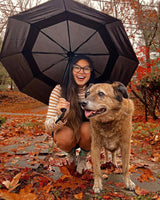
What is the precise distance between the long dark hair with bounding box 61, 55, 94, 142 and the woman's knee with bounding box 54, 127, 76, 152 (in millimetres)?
76

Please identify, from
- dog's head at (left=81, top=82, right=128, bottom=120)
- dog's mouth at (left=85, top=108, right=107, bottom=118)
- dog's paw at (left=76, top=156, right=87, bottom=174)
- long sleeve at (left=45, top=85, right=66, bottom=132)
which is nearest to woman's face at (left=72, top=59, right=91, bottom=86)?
long sleeve at (left=45, top=85, right=66, bottom=132)

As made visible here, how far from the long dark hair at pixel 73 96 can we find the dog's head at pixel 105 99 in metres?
0.41

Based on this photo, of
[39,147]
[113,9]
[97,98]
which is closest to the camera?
[97,98]

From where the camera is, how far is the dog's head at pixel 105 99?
2.30 m

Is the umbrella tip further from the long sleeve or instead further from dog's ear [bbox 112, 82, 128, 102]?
dog's ear [bbox 112, 82, 128, 102]

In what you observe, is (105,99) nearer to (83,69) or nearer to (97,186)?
(83,69)

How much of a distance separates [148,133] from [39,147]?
10.3 feet

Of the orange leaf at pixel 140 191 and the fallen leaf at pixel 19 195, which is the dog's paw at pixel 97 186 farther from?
the fallen leaf at pixel 19 195

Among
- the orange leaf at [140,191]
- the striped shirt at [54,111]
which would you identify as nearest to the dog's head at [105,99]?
the striped shirt at [54,111]

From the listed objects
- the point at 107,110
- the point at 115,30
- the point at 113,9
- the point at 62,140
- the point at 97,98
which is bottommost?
the point at 62,140

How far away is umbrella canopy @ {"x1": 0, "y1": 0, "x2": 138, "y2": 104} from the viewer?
A: 253 centimetres

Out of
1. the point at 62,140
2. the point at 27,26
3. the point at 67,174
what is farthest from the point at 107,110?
the point at 27,26

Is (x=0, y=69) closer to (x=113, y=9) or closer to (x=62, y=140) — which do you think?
(x=113, y=9)

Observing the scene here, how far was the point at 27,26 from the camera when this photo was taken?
2.61 m
